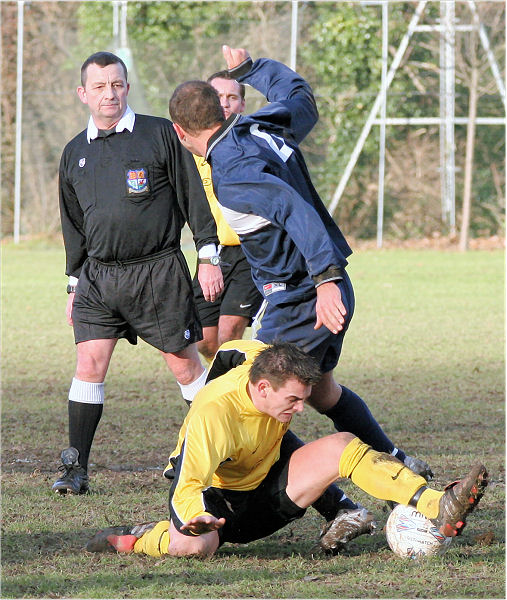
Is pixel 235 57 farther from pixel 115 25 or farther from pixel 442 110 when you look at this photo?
pixel 442 110

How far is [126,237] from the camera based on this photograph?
564cm

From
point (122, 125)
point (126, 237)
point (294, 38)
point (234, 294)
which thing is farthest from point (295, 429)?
point (294, 38)

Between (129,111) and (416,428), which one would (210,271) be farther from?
(416,428)

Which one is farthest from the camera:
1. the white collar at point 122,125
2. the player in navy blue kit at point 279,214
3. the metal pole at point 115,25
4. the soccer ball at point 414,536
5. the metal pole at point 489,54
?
the metal pole at point 489,54

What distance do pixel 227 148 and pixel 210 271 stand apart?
4.42 feet

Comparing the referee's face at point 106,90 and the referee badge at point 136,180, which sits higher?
the referee's face at point 106,90

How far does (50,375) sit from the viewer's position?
896 cm

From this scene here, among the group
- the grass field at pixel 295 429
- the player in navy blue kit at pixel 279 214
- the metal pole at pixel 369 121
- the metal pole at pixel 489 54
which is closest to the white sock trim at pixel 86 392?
the grass field at pixel 295 429

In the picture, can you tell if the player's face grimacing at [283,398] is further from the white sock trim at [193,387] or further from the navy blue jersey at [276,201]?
the white sock trim at [193,387]

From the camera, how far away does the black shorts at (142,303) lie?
18.5ft

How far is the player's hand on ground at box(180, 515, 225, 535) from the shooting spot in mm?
3787

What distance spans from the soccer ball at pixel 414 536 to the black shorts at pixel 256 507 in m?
0.40

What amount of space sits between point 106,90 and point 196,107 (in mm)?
1221

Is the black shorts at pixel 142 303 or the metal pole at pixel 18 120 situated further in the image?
the metal pole at pixel 18 120
